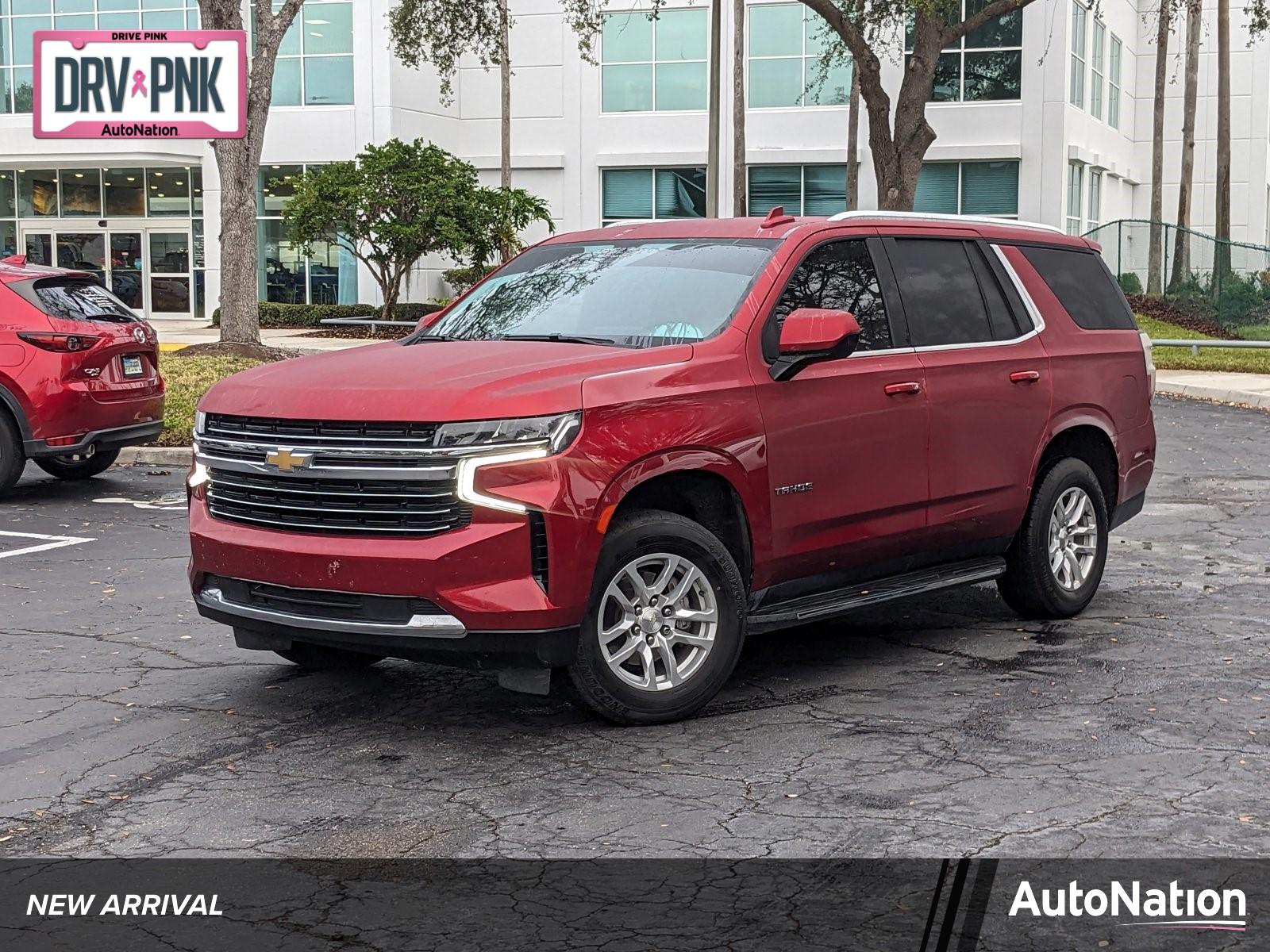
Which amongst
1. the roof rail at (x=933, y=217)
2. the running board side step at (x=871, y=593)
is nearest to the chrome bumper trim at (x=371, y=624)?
the running board side step at (x=871, y=593)

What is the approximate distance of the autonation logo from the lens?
14.0 ft

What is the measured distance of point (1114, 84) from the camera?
156 ft

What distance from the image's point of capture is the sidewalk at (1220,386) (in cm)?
2292

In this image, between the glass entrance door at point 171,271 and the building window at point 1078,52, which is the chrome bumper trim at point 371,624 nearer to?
the building window at point 1078,52

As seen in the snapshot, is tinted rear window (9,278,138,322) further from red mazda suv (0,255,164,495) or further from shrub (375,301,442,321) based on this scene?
shrub (375,301,442,321)

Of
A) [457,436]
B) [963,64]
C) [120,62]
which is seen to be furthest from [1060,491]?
[963,64]

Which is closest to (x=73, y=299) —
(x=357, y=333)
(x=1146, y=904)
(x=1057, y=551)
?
(x=1057, y=551)

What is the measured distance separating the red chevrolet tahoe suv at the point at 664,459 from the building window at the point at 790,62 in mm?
33039

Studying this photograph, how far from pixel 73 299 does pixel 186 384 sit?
7147 millimetres

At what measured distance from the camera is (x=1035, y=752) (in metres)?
5.91

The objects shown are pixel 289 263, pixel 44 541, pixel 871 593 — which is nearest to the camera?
pixel 871 593

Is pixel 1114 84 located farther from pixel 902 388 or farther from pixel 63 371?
pixel 902 388

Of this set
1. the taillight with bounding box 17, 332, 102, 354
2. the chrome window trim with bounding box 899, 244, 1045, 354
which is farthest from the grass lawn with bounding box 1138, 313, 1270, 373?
the chrome window trim with bounding box 899, 244, 1045, 354

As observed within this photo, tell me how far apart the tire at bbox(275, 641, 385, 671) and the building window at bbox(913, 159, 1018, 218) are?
34131 mm
